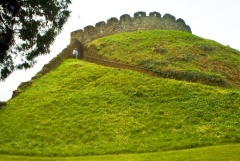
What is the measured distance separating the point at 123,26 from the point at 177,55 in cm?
1571

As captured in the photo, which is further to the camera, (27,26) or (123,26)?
(123,26)

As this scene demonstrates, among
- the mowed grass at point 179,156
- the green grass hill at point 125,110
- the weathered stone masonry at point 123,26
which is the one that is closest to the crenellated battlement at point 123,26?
the weathered stone masonry at point 123,26

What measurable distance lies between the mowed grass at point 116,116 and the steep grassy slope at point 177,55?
3398 millimetres

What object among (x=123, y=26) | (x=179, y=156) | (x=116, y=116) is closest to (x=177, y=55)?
(x=123, y=26)

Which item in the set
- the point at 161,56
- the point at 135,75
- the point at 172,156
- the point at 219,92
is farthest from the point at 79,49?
the point at 172,156

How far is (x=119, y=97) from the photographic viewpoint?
30.9 m

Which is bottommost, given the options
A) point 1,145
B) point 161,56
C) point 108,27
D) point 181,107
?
point 1,145

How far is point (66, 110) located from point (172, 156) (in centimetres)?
1168

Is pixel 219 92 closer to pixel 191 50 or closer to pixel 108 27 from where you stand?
pixel 191 50

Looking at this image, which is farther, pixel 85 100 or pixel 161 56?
pixel 161 56

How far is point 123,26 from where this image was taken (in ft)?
182

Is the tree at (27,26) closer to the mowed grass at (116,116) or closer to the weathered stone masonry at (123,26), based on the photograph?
the mowed grass at (116,116)

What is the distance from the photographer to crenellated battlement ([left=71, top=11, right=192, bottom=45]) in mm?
55438

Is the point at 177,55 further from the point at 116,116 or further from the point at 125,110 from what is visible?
the point at 116,116
